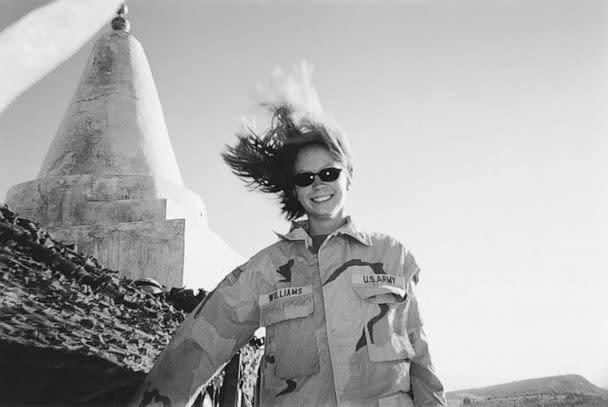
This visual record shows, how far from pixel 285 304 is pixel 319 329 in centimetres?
19

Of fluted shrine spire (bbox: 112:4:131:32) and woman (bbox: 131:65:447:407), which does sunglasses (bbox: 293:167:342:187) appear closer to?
woman (bbox: 131:65:447:407)

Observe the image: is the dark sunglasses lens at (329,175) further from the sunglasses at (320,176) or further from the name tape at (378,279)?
the name tape at (378,279)

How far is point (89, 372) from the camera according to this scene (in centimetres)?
237

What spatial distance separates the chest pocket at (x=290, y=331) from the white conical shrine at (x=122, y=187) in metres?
3.82

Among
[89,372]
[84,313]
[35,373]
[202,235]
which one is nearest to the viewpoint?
[35,373]

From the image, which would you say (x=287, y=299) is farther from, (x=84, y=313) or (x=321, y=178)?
(x=84, y=313)

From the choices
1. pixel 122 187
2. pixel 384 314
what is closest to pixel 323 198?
pixel 384 314

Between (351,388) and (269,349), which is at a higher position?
(269,349)

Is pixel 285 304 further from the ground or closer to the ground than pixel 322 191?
closer to the ground

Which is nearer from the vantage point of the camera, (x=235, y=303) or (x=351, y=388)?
(x=351, y=388)

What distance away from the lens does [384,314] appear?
236 cm

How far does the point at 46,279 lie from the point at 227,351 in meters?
1.16

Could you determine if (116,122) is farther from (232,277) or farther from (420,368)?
(420,368)

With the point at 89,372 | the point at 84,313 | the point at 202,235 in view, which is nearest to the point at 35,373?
the point at 89,372
